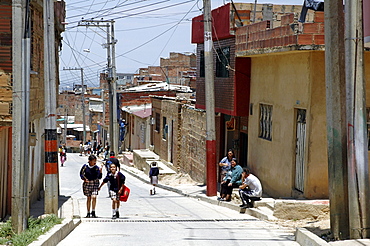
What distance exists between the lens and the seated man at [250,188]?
52.3 ft

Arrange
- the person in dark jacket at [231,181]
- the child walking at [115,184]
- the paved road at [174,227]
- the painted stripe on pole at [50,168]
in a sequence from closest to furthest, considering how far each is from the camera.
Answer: the paved road at [174,227] < the painted stripe on pole at [50,168] < the child walking at [115,184] < the person in dark jacket at [231,181]

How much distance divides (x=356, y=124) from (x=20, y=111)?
554 centimetres

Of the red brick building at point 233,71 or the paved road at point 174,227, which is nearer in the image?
the paved road at point 174,227

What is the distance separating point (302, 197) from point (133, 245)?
23.5ft

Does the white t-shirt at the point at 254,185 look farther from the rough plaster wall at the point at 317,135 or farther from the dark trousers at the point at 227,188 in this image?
the dark trousers at the point at 227,188

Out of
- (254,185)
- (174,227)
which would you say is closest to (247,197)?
(254,185)

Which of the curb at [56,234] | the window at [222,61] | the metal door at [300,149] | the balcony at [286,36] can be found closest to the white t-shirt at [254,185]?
the metal door at [300,149]

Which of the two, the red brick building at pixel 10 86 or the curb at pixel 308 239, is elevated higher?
the red brick building at pixel 10 86

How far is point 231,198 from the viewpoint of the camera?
63.0 feet

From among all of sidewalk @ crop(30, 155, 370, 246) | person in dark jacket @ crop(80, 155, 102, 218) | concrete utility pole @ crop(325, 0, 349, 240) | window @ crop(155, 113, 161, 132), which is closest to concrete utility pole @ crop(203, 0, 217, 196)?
sidewalk @ crop(30, 155, 370, 246)

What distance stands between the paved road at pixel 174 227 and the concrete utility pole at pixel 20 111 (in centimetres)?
102

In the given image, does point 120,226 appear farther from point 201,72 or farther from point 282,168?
point 201,72

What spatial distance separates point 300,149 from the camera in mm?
16266

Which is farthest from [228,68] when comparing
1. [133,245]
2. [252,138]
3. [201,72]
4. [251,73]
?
[133,245]
